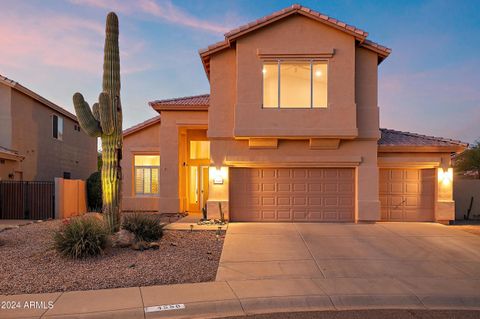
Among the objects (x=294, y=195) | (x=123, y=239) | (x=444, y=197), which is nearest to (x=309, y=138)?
(x=294, y=195)

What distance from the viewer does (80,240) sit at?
29.2ft

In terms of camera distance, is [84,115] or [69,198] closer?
[84,115]

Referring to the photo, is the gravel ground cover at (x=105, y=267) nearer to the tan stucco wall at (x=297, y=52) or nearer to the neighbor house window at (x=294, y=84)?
the tan stucco wall at (x=297, y=52)

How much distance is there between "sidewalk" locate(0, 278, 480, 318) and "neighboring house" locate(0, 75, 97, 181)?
44.3 ft

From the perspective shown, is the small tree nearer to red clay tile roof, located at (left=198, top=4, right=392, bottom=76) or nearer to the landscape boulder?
red clay tile roof, located at (left=198, top=4, right=392, bottom=76)

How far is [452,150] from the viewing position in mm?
14883

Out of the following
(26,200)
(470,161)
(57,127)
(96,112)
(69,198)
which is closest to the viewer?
(96,112)

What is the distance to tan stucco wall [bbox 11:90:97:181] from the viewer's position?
19.9m

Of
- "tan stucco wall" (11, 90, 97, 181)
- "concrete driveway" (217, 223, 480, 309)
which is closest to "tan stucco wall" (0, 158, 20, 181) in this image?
"tan stucco wall" (11, 90, 97, 181)

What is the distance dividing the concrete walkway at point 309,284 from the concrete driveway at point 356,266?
0.02 meters

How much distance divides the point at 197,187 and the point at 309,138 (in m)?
→ 7.31

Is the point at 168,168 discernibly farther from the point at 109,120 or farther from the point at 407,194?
the point at 407,194

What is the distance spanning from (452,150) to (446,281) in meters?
8.60

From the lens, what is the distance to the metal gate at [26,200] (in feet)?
54.7
